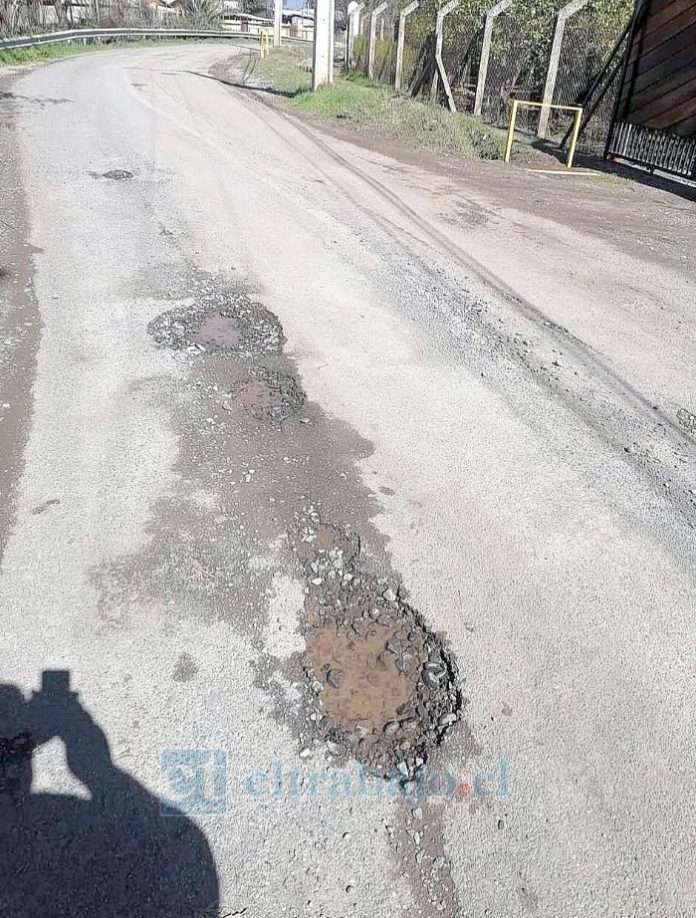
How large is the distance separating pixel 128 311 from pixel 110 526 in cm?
298

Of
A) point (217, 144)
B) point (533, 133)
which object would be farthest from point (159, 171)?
point (533, 133)

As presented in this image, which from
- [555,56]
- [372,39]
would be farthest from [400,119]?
[372,39]

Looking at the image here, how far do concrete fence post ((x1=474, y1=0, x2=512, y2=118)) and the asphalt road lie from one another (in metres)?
12.6

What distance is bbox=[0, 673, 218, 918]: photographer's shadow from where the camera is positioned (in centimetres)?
198

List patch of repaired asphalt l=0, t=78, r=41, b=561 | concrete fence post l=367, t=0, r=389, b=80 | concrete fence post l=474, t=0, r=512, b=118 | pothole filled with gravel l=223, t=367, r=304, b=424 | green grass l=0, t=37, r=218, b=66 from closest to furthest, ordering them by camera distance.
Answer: patch of repaired asphalt l=0, t=78, r=41, b=561 < pothole filled with gravel l=223, t=367, r=304, b=424 < concrete fence post l=474, t=0, r=512, b=118 < green grass l=0, t=37, r=218, b=66 < concrete fence post l=367, t=0, r=389, b=80

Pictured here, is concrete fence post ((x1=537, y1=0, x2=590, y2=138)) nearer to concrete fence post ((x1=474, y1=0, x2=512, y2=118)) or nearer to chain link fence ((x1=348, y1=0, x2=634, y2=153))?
chain link fence ((x1=348, y1=0, x2=634, y2=153))

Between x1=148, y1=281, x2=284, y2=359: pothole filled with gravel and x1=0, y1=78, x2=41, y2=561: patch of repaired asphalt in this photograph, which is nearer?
x1=0, y1=78, x2=41, y2=561: patch of repaired asphalt

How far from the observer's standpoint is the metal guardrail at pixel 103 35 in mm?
24697

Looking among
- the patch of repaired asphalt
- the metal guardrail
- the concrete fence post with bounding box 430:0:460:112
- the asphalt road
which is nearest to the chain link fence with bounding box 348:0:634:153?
the concrete fence post with bounding box 430:0:460:112

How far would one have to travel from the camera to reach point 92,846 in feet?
6.90

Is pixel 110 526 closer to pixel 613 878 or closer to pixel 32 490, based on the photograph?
pixel 32 490

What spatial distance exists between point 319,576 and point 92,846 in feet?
4.73

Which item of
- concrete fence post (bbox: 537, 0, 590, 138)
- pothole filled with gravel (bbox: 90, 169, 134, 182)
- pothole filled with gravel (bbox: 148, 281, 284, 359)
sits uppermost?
concrete fence post (bbox: 537, 0, 590, 138)

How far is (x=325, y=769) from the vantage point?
2.36 m
